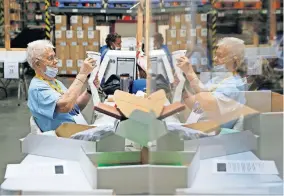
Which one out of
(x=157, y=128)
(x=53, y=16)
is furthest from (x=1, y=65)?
(x=157, y=128)

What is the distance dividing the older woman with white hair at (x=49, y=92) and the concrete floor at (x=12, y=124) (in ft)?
0.62

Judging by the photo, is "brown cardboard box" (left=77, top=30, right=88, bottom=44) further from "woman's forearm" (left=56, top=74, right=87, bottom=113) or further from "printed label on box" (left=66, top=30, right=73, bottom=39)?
"woman's forearm" (left=56, top=74, right=87, bottom=113)

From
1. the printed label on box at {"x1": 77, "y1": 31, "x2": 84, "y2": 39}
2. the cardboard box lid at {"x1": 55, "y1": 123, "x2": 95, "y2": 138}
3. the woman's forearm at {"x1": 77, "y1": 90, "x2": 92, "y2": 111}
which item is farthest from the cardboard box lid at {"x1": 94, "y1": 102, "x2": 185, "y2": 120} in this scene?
the printed label on box at {"x1": 77, "y1": 31, "x2": 84, "y2": 39}

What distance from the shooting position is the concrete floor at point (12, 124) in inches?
187

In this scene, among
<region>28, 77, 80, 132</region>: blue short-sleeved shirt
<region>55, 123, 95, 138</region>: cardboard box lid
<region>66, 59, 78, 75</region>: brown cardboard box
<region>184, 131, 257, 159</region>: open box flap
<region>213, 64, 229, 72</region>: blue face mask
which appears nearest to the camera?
<region>184, 131, 257, 159</region>: open box flap

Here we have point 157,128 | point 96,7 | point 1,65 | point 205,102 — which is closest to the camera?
point 157,128

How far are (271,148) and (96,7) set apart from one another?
28.1 feet

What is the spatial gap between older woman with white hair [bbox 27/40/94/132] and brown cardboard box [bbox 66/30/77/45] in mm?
6379

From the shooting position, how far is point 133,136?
180 centimetres

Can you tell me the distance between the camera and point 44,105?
3.09m

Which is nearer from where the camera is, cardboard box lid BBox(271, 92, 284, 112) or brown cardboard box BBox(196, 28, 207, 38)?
cardboard box lid BBox(271, 92, 284, 112)

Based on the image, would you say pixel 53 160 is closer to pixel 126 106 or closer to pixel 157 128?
pixel 126 106

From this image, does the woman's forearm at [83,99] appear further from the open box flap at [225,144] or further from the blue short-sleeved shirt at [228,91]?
the open box flap at [225,144]

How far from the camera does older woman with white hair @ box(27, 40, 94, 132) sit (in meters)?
3.09
